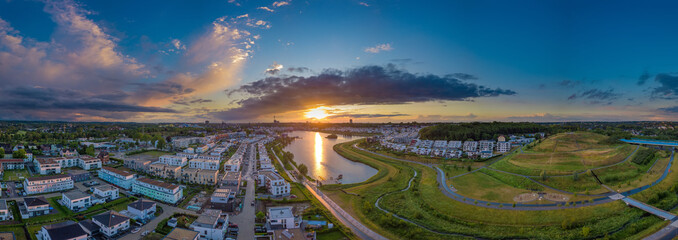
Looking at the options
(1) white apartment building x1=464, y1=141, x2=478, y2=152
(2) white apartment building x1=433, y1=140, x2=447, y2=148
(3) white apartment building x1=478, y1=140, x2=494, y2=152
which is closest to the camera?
(3) white apartment building x1=478, y1=140, x2=494, y2=152

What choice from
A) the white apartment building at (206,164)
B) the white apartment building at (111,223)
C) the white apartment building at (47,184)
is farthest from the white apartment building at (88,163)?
the white apartment building at (111,223)

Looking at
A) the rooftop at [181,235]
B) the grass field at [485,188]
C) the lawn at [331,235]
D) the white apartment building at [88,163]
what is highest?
the white apartment building at [88,163]

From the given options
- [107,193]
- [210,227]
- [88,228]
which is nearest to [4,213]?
[107,193]

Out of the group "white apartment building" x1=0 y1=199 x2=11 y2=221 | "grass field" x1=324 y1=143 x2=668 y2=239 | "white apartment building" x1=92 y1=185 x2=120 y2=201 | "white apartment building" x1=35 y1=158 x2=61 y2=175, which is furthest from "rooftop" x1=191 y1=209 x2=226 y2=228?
"white apartment building" x1=35 y1=158 x2=61 y2=175

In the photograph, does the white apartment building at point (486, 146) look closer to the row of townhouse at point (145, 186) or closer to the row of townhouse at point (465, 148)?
the row of townhouse at point (465, 148)

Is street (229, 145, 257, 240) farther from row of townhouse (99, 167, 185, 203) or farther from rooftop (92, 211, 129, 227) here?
rooftop (92, 211, 129, 227)
